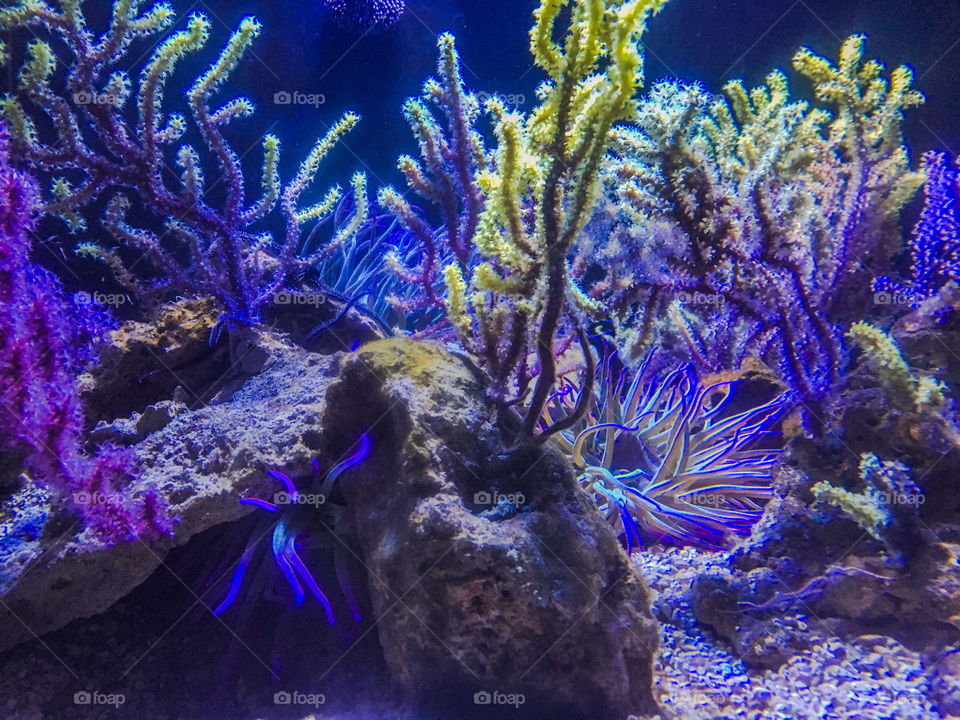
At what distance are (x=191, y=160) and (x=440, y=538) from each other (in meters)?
2.97

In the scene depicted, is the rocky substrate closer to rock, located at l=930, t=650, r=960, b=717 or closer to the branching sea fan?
rock, located at l=930, t=650, r=960, b=717

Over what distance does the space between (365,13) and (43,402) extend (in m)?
6.29

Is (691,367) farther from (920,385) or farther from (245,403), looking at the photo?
(245,403)

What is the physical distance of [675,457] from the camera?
326cm

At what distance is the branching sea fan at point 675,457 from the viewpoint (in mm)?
3064

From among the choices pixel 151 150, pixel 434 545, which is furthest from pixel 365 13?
pixel 434 545

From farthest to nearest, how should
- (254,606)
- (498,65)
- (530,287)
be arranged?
1. (498,65)
2. (254,606)
3. (530,287)

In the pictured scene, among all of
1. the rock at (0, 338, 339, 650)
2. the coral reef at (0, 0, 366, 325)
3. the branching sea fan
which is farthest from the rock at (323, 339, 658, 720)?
the coral reef at (0, 0, 366, 325)

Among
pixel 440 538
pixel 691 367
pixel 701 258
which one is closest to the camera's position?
pixel 440 538

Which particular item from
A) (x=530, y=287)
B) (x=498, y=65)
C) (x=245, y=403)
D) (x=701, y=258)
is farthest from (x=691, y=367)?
(x=498, y=65)

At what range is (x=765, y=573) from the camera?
2471mm

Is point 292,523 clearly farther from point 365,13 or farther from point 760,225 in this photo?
point 365,13

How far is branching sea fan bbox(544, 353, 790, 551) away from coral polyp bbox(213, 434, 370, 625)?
1465 mm

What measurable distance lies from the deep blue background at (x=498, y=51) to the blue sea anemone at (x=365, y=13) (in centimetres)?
13
